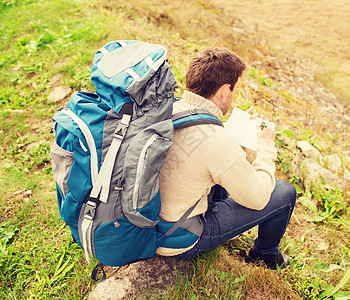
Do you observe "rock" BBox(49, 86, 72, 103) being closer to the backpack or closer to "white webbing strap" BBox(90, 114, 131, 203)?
the backpack

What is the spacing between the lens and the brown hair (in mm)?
1857

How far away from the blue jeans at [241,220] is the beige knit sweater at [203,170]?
19 centimetres

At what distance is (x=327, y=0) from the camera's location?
13.2m

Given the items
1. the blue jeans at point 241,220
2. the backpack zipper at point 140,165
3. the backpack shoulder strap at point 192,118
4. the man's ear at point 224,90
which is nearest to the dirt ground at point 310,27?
the blue jeans at point 241,220

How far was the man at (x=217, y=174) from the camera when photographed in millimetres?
1650

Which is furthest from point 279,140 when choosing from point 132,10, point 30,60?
point 132,10

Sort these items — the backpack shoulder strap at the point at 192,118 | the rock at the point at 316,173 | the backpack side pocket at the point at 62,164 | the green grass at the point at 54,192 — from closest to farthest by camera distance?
the backpack side pocket at the point at 62,164
the backpack shoulder strap at the point at 192,118
the green grass at the point at 54,192
the rock at the point at 316,173

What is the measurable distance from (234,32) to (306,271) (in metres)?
8.00

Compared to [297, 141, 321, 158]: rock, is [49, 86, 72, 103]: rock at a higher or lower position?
lower

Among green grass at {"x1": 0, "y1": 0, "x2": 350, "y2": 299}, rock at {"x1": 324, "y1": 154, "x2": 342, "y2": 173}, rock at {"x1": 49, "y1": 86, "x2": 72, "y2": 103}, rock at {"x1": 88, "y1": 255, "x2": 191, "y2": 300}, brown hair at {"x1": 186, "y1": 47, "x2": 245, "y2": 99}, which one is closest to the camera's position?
brown hair at {"x1": 186, "y1": 47, "x2": 245, "y2": 99}

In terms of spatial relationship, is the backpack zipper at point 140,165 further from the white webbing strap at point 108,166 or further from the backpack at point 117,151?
the white webbing strap at point 108,166

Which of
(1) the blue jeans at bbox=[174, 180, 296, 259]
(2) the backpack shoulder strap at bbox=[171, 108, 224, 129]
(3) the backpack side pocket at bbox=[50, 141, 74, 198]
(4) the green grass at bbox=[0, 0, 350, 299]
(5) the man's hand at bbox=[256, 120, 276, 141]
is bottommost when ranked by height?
(4) the green grass at bbox=[0, 0, 350, 299]

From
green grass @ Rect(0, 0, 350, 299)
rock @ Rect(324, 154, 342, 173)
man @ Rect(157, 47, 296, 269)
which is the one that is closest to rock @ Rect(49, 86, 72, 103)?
green grass @ Rect(0, 0, 350, 299)

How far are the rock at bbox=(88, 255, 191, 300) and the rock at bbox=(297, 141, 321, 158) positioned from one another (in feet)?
8.10
